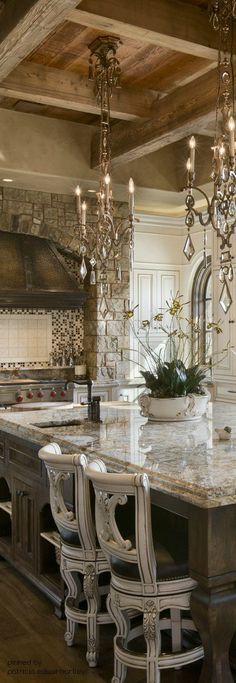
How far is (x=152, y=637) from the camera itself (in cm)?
235

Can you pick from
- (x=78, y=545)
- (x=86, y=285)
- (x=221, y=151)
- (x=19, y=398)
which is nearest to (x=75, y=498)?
(x=78, y=545)

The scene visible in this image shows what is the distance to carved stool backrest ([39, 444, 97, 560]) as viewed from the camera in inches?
105

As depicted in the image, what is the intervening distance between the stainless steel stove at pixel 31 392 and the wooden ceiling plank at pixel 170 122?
2.38m

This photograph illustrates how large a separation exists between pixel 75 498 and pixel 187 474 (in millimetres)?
600

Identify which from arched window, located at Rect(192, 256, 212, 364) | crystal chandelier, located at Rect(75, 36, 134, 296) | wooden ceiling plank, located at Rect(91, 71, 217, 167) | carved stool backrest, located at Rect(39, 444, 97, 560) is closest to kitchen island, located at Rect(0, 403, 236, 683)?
carved stool backrest, located at Rect(39, 444, 97, 560)

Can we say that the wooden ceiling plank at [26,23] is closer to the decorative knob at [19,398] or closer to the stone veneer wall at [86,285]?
the stone veneer wall at [86,285]

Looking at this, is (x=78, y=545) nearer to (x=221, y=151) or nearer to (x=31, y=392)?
(x=221, y=151)

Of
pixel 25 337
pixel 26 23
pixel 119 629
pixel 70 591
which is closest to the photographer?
pixel 119 629

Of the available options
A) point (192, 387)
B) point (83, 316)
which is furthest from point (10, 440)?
point (83, 316)

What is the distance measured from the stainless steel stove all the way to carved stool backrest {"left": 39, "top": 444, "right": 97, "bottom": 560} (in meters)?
3.51

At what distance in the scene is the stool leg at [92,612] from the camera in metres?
2.76

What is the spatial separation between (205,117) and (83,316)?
10.7ft

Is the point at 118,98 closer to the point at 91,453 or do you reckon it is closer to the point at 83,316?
the point at 83,316

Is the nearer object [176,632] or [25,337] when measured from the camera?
[176,632]
